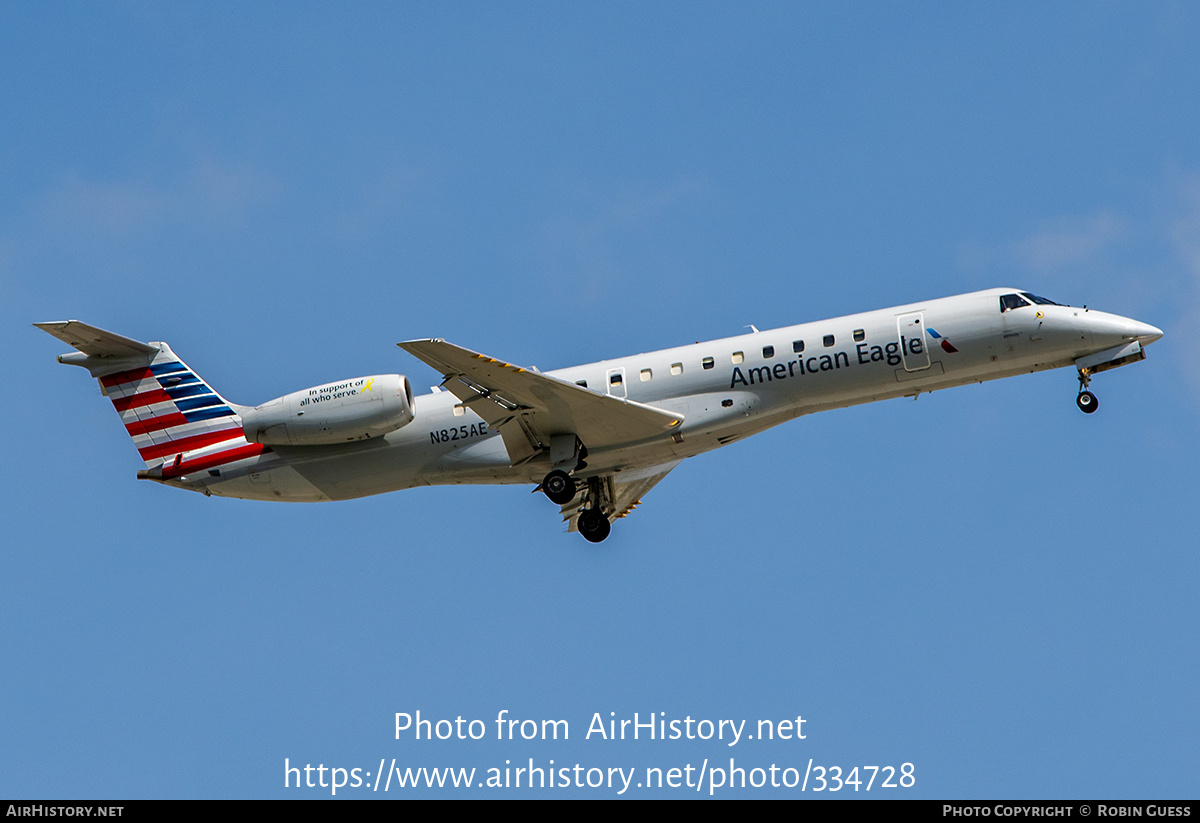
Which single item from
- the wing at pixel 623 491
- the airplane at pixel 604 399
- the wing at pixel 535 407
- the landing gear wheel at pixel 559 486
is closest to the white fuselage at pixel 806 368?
the airplane at pixel 604 399

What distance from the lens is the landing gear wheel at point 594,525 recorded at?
27.6m

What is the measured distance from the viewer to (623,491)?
2925 cm

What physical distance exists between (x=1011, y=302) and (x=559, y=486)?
9.13m

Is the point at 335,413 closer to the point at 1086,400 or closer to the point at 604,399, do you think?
the point at 604,399

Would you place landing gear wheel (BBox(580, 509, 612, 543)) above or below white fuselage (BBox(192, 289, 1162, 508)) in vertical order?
below

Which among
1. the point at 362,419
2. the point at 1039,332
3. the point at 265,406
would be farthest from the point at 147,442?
the point at 1039,332

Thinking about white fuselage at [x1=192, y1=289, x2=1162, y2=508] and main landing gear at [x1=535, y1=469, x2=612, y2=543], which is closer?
white fuselage at [x1=192, y1=289, x2=1162, y2=508]

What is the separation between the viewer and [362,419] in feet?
83.2

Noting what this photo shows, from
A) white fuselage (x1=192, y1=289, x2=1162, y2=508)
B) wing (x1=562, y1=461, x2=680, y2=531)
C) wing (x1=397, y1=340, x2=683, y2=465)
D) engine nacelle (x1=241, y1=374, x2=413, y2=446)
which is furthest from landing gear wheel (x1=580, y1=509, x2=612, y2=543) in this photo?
engine nacelle (x1=241, y1=374, x2=413, y2=446)

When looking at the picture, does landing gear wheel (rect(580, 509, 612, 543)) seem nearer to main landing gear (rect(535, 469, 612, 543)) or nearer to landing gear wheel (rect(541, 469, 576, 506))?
main landing gear (rect(535, 469, 612, 543))

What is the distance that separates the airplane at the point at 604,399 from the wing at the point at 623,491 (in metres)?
0.18

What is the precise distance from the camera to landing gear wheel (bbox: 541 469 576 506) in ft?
83.8

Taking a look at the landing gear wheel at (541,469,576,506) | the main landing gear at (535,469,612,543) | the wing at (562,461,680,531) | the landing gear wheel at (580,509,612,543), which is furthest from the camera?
the wing at (562,461,680,531)

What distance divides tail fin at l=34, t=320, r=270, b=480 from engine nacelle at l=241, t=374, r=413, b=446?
7.28 ft
